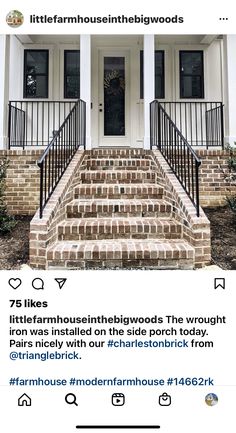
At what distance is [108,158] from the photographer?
5.36 m

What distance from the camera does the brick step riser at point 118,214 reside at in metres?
4.08

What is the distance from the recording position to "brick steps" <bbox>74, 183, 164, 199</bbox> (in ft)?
14.5

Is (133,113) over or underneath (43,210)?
over

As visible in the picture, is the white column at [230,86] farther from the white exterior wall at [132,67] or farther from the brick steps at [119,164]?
the brick steps at [119,164]

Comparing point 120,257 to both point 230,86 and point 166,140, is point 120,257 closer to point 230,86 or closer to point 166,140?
point 166,140

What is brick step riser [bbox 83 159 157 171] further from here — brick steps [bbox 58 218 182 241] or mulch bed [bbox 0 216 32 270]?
brick steps [bbox 58 218 182 241]
